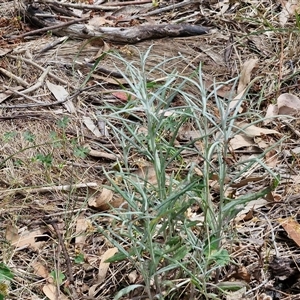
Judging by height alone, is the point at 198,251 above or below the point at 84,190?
above

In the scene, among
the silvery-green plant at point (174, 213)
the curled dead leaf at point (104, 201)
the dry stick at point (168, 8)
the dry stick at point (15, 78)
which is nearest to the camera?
the silvery-green plant at point (174, 213)

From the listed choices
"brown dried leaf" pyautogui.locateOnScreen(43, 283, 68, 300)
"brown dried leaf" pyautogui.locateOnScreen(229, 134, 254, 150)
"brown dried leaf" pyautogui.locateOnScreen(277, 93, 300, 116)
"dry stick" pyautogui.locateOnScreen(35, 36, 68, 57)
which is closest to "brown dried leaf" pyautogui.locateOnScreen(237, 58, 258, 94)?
"brown dried leaf" pyautogui.locateOnScreen(277, 93, 300, 116)

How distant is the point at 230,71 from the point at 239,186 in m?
0.89

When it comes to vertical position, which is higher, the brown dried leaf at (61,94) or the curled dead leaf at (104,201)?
the brown dried leaf at (61,94)

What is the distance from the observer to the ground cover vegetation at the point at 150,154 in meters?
1.72

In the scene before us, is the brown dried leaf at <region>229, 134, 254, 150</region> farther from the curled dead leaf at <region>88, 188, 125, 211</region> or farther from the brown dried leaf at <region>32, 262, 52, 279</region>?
the brown dried leaf at <region>32, 262, 52, 279</region>

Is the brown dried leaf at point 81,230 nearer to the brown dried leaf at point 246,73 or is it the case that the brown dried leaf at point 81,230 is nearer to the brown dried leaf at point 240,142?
the brown dried leaf at point 240,142

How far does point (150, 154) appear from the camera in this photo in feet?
5.68

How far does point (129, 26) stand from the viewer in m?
3.39

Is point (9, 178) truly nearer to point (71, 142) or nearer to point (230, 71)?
Answer: point (71, 142)

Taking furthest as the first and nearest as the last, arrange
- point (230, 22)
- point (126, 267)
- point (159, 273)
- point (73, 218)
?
point (230, 22) < point (73, 218) < point (126, 267) < point (159, 273)

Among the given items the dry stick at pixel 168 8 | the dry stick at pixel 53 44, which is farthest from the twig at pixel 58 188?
the dry stick at pixel 168 8

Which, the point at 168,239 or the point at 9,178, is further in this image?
the point at 9,178

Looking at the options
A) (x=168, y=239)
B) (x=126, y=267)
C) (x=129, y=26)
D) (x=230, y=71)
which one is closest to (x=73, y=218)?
(x=126, y=267)
